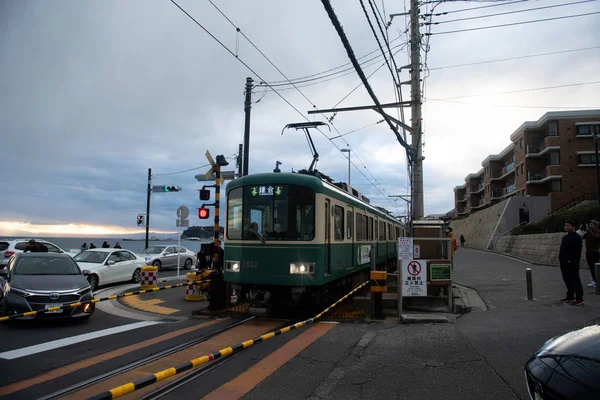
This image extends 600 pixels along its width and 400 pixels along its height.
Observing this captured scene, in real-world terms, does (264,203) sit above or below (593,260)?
above

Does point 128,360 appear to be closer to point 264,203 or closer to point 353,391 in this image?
point 353,391

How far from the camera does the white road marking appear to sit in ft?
21.4

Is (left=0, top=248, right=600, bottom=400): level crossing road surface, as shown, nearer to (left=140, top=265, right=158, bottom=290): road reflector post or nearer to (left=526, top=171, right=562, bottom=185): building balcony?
(left=140, top=265, right=158, bottom=290): road reflector post

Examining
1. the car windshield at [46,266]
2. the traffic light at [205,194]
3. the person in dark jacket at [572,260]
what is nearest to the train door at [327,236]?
the traffic light at [205,194]

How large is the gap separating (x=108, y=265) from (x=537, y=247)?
76.8 feet

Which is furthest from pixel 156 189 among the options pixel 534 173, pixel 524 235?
pixel 534 173

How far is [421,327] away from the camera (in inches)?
313

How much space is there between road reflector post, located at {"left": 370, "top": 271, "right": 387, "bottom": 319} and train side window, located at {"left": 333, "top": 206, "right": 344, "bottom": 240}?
1.57 m

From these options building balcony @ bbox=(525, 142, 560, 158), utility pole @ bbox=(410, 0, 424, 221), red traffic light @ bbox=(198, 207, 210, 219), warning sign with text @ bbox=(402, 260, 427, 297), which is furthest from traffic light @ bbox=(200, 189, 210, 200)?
building balcony @ bbox=(525, 142, 560, 158)

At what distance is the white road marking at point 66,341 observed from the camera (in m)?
6.54

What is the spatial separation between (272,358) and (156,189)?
956 inches

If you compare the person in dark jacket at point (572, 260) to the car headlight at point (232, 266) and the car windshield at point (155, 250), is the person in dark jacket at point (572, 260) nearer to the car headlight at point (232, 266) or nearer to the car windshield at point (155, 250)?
the car headlight at point (232, 266)

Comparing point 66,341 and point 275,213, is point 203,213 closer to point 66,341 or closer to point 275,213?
point 275,213

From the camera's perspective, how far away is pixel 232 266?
948 centimetres
